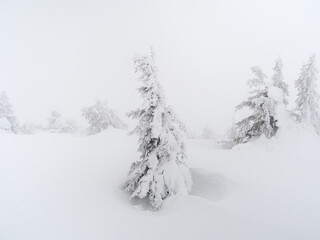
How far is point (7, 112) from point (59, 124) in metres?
10.9

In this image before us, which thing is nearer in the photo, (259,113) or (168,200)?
(168,200)

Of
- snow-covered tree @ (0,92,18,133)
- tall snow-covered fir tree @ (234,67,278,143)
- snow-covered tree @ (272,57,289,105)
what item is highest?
snow-covered tree @ (272,57,289,105)

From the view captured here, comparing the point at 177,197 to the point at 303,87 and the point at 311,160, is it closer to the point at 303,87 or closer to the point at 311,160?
the point at 311,160

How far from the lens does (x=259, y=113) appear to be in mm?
18125

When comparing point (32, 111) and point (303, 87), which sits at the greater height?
point (303, 87)

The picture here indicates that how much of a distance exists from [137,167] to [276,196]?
316 inches

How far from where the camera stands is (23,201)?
10.6 metres

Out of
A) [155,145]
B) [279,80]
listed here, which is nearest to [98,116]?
[155,145]

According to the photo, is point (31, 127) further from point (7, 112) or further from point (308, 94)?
point (308, 94)

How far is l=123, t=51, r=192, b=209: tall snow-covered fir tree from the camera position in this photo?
39.4ft

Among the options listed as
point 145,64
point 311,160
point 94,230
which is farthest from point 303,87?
point 94,230

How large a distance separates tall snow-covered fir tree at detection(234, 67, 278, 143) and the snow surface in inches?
38.4

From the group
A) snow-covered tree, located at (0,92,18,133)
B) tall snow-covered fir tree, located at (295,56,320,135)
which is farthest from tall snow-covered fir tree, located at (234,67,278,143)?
snow-covered tree, located at (0,92,18,133)

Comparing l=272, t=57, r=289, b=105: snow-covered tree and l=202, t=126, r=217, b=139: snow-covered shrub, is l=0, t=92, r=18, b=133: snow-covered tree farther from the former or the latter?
l=202, t=126, r=217, b=139: snow-covered shrub
